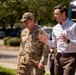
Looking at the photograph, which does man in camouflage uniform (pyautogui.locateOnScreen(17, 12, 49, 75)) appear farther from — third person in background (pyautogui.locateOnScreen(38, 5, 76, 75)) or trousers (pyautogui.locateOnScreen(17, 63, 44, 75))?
third person in background (pyautogui.locateOnScreen(38, 5, 76, 75))

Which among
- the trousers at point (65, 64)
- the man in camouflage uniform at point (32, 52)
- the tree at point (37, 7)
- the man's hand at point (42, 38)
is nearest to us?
the man's hand at point (42, 38)

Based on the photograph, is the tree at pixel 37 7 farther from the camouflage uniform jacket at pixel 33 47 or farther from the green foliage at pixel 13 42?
the camouflage uniform jacket at pixel 33 47

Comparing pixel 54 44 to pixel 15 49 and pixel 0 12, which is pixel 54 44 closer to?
pixel 15 49

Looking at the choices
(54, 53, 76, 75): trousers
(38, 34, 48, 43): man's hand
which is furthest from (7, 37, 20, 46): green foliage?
(38, 34, 48, 43): man's hand

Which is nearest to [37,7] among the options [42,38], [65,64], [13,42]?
[13,42]

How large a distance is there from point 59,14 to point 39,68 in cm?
96

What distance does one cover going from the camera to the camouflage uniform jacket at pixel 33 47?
5988 mm

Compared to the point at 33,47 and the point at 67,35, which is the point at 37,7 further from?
the point at 67,35

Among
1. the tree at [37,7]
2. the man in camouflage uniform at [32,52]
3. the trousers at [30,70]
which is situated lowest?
the trousers at [30,70]

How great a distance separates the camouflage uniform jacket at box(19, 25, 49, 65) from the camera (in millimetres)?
5988

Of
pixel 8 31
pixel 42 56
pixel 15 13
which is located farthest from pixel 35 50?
pixel 8 31

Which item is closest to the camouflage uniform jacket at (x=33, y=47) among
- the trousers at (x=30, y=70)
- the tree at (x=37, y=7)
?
the trousers at (x=30, y=70)

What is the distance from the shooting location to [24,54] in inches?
238

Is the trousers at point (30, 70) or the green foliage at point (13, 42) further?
the green foliage at point (13, 42)
